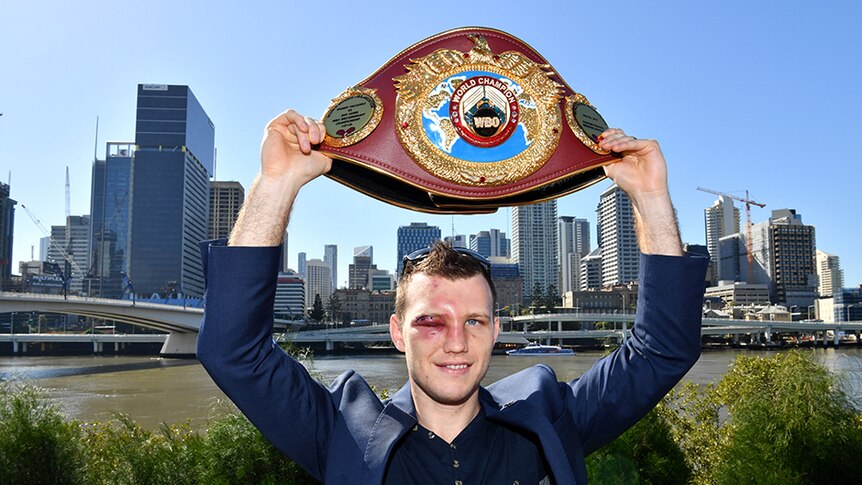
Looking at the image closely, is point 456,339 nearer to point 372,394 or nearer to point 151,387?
point 372,394

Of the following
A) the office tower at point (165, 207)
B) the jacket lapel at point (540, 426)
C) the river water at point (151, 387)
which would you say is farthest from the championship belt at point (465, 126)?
the office tower at point (165, 207)

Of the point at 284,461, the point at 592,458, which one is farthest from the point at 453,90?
the point at 592,458

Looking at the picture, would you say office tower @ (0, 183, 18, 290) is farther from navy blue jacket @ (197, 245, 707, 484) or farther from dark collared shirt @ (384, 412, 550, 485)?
dark collared shirt @ (384, 412, 550, 485)

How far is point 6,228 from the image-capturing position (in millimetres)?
141000

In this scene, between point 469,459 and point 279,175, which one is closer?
point 469,459

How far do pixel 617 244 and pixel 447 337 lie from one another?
177 meters

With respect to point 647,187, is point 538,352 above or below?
below

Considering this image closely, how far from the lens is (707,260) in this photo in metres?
2.38

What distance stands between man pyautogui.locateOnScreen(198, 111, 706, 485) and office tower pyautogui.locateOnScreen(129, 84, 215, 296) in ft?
452

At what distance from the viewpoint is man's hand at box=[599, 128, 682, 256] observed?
2.46 metres

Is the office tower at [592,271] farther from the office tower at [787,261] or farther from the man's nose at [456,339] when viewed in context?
the man's nose at [456,339]

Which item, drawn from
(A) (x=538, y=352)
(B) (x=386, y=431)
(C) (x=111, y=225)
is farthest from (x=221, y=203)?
(B) (x=386, y=431)

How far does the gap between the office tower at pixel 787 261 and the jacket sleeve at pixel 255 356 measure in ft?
573

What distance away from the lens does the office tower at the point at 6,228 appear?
5418 inches
